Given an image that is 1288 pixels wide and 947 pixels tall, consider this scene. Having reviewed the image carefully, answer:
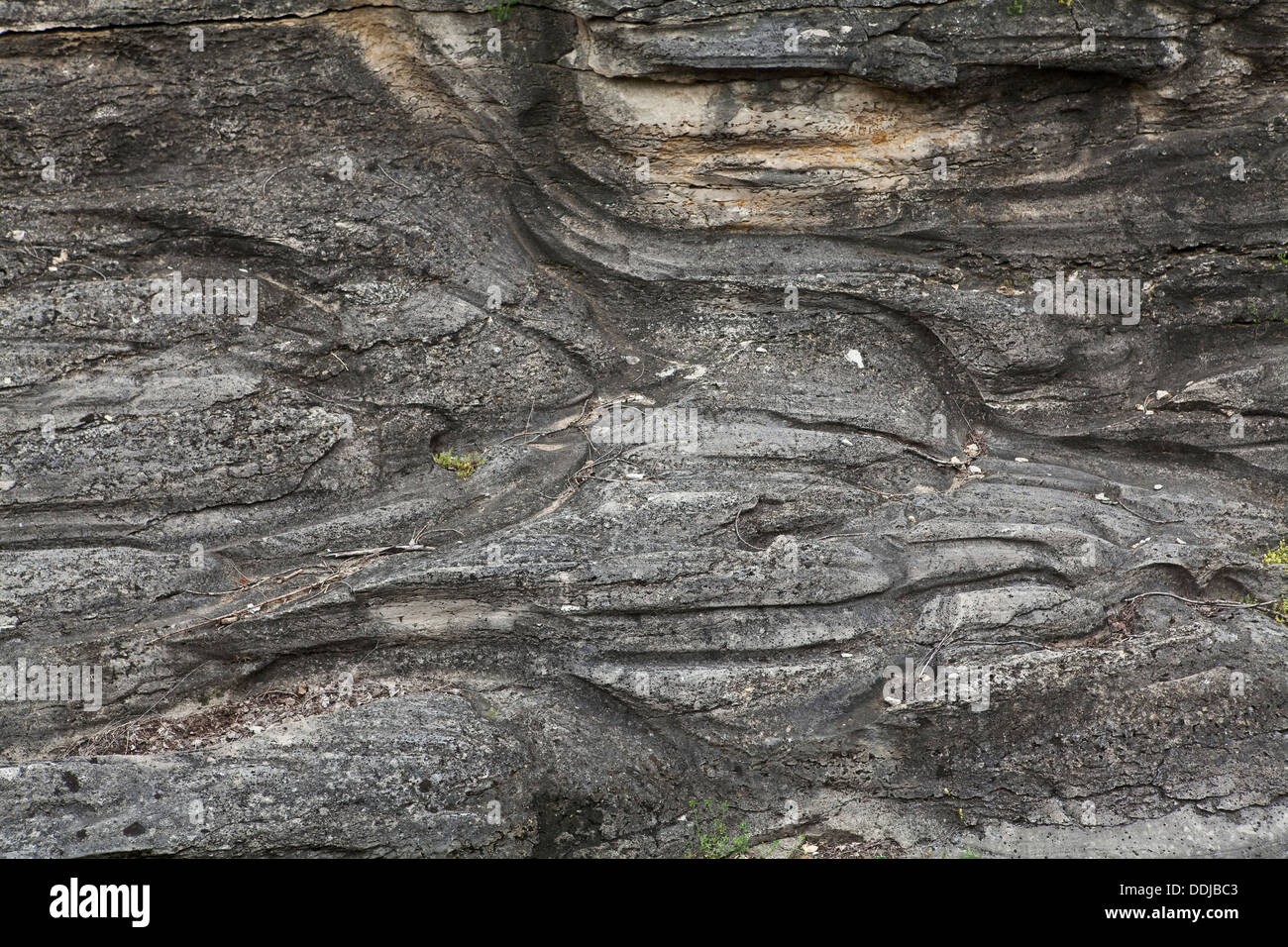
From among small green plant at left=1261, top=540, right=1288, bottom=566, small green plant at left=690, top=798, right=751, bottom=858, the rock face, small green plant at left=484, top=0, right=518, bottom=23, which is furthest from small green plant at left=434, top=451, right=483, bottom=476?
small green plant at left=1261, top=540, right=1288, bottom=566

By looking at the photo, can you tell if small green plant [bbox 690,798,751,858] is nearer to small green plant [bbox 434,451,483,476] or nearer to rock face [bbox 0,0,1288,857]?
rock face [bbox 0,0,1288,857]

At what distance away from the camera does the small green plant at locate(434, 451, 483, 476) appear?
577 centimetres

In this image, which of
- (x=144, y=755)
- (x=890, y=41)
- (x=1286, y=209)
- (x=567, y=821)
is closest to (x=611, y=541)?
(x=567, y=821)

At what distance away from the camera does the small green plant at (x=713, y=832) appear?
5.32 metres

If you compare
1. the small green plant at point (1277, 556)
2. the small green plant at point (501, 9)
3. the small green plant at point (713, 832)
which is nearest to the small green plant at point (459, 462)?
the small green plant at point (713, 832)

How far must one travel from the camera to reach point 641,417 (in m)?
5.86

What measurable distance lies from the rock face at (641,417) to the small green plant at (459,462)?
5 centimetres

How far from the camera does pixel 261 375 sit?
5555 mm

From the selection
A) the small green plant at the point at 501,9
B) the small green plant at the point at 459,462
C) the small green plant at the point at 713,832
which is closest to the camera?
the small green plant at the point at 501,9

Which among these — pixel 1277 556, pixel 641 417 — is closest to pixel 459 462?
pixel 641 417

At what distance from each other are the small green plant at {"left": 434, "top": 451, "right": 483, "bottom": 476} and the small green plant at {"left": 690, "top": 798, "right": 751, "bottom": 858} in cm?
208

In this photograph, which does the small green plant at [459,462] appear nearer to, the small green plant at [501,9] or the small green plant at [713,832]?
the small green plant at [713,832]

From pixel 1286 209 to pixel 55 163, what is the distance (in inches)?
248

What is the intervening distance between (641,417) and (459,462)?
102 centimetres
